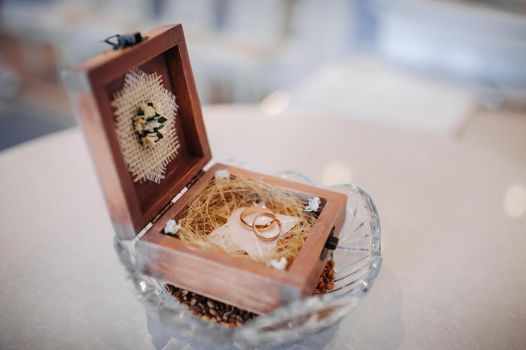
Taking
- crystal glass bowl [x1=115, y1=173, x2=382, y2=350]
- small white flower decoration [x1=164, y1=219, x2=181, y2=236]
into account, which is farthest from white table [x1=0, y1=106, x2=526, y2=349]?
small white flower decoration [x1=164, y1=219, x2=181, y2=236]

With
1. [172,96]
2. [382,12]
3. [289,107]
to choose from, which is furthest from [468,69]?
[172,96]

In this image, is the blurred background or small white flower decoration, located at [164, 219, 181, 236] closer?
small white flower decoration, located at [164, 219, 181, 236]

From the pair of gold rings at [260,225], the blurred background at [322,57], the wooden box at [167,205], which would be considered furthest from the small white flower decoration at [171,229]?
the blurred background at [322,57]

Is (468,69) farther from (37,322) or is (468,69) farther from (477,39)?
(37,322)

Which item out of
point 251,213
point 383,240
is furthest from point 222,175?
point 383,240

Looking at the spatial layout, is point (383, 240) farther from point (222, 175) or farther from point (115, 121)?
point (115, 121)

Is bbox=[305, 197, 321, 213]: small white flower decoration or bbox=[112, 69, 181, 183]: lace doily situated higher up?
bbox=[112, 69, 181, 183]: lace doily

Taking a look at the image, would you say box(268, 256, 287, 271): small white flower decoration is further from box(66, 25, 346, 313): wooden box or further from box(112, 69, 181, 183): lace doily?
box(112, 69, 181, 183): lace doily
